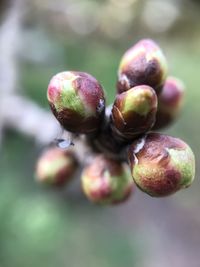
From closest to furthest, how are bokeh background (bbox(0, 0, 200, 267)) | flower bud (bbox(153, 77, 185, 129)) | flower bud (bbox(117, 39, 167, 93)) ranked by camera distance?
flower bud (bbox(117, 39, 167, 93)) < flower bud (bbox(153, 77, 185, 129)) < bokeh background (bbox(0, 0, 200, 267))

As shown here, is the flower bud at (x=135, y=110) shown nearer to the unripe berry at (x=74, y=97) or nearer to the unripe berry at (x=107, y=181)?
the unripe berry at (x=74, y=97)

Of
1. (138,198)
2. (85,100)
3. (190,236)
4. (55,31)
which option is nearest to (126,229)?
(138,198)

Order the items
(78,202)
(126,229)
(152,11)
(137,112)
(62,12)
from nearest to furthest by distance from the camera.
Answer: (137,112) < (62,12) < (152,11) < (78,202) < (126,229)

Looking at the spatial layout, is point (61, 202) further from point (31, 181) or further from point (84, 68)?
point (84, 68)

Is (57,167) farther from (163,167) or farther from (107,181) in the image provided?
(163,167)

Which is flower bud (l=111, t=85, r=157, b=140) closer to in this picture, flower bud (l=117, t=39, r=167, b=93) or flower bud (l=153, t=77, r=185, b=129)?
flower bud (l=117, t=39, r=167, b=93)

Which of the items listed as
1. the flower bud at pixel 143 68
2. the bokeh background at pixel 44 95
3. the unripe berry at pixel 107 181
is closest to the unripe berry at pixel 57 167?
the unripe berry at pixel 107 181

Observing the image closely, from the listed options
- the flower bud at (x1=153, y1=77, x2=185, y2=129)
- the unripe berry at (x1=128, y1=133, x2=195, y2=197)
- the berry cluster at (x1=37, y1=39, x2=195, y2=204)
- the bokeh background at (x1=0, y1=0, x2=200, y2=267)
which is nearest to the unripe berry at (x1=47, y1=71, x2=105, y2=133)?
the berry cluster at (x1=37, y1=39, x2=195, y2=204)
